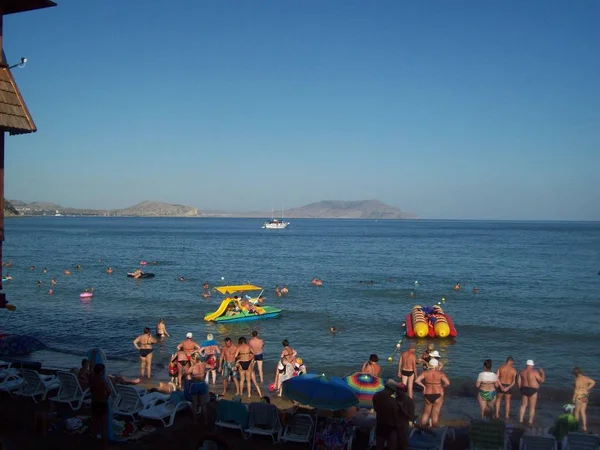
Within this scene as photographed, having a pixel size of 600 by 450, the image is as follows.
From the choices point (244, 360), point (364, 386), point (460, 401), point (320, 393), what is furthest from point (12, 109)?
point (460, 401)

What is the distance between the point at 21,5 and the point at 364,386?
9835mm

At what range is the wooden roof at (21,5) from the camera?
32.8ft

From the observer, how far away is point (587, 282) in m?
44.0

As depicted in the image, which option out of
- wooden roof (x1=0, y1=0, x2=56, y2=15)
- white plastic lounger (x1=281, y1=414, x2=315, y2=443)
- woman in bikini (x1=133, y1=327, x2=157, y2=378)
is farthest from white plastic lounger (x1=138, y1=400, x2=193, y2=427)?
wooden roof (x1=0, y1=0, x2=56, y2=15)

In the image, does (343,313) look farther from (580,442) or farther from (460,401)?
(580,442)

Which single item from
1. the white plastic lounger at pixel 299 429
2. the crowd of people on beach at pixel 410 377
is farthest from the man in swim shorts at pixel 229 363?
the white plastic lounger at pixel 299 429

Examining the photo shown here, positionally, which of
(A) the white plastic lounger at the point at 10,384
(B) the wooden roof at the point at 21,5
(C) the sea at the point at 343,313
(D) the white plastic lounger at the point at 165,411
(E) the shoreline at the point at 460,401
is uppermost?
(B) the wooden roof at the point at 21,5

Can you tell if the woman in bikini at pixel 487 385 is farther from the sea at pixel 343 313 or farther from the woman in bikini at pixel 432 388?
the sea at pixel 343 313

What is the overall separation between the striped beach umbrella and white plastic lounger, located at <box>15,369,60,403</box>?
635 centimetres

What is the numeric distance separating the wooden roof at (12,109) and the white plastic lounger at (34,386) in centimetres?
522

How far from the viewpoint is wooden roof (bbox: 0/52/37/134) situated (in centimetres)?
947

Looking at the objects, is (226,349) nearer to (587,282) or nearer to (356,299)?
(356,299)

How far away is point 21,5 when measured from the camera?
1016 cm

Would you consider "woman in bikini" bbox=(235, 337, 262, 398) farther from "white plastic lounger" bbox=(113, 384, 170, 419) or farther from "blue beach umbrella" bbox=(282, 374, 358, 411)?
"blue beach umbrella" bbox=(282, 374, 358, 411)
